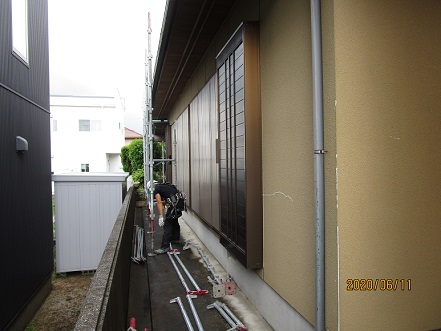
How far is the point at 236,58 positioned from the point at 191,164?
15.3ft

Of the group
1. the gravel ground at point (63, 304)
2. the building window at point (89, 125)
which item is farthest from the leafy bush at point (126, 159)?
the gravel ground at point (63, 304)

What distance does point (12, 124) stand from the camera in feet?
16.4

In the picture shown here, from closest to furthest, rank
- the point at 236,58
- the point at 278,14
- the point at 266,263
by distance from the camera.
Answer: the point at 278,14
the point at 266,263
the point at 236,58

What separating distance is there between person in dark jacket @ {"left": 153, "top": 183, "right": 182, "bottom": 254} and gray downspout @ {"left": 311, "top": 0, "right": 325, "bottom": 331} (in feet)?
15.7

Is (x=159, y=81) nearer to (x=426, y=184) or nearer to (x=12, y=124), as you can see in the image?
(x=12, y=124)

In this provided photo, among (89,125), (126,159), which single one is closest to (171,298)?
(126,159)

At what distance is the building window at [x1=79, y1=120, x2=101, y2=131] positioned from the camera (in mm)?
29000

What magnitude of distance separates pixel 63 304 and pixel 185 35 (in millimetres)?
5331

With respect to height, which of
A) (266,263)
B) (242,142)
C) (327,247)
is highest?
(242,142)

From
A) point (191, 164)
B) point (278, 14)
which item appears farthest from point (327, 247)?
point (191, 164)

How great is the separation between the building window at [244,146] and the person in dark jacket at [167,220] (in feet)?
9.49

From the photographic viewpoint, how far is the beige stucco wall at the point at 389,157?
2.14m

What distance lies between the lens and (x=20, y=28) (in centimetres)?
568

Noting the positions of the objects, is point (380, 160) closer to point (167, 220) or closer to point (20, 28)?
point (167, 220)
